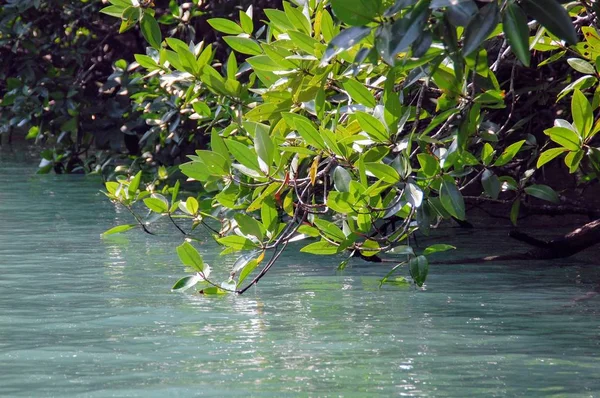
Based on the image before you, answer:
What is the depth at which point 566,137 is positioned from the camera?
14.3 feet

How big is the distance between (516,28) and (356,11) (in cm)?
46

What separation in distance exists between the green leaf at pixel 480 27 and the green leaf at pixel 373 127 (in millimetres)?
1463

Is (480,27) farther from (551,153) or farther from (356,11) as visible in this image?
(551,153)

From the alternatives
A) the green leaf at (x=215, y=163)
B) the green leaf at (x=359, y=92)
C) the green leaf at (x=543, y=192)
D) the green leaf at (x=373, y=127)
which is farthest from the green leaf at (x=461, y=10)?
the green leaf at (x=543, y=192)

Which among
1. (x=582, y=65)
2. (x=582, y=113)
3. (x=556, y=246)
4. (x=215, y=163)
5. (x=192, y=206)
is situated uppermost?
(x=582, y=65)

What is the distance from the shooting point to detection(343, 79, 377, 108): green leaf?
432cm

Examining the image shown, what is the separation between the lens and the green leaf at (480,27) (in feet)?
8.70

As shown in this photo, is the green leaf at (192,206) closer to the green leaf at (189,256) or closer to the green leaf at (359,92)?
the green leaf at (189,256)

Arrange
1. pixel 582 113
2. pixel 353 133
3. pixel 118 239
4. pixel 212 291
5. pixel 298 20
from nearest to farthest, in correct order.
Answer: pixel 582 113, pixel 298 20, pixel 353 133, pixel 212 291, pixel 118 239

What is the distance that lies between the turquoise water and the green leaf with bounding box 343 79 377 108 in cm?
85

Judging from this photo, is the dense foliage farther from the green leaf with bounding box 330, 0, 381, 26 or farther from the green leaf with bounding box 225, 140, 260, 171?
the green leaf with bounding box 330, 0, 381, 26

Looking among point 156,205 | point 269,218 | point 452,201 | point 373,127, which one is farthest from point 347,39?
point 156,205

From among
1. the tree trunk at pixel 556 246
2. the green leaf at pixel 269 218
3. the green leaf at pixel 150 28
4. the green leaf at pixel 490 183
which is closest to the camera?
the green leaf at pixel 269 218

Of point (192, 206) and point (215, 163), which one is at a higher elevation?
point (215, 163)
